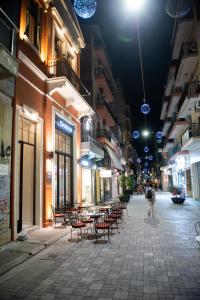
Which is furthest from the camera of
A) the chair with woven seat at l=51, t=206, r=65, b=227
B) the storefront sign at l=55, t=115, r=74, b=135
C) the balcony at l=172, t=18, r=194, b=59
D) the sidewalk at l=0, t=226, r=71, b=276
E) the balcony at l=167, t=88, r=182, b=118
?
the balcony at l=167, t=88, r=182, b=118

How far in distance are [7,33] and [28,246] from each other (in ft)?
22.7

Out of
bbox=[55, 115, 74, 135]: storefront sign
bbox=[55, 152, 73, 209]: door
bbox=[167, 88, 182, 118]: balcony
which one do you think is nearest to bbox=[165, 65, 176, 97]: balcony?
bbox=[167, 88, 182, 118]: balcony

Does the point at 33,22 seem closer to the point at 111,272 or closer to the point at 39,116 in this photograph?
the point at 39,116

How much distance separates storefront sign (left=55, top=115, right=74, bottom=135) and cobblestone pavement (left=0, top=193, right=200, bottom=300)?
687 centimetres

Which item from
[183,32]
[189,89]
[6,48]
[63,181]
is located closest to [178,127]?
[189,89]

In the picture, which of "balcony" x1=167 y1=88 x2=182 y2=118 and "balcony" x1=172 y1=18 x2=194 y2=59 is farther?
"balcony" x1=167 y1=88 x2=182 y2=118

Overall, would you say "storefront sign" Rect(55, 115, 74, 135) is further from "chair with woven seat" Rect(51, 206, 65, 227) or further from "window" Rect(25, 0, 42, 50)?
"chair with woven seat" Rect(51, 206, 65, 227)

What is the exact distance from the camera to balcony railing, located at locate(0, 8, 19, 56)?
27.1 feet

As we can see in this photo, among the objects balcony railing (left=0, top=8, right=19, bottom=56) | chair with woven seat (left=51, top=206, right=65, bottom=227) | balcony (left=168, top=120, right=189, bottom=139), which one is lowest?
chair with woven seat (left=51, top=206, right=65, bottom=227)

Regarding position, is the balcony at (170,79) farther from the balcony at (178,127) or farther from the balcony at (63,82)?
the balcony at (63,82)

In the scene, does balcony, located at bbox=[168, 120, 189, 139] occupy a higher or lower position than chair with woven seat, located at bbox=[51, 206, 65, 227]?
higher

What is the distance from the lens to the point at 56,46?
49.7 ft

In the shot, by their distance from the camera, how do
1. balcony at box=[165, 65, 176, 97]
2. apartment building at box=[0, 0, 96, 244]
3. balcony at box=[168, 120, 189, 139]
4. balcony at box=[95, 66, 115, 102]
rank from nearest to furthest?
apartment building at box=[0, 0, 96, 244] < balcony at box=[95, 66, 115, 102] < balcony at box=[168, 120, 189, 139] < balcony at box=[165, 65, 176, 97]

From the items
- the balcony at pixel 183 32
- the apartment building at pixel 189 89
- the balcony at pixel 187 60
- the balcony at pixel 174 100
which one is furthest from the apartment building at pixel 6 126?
the balcony at pixel 174 100
